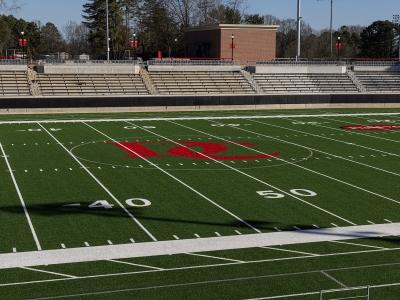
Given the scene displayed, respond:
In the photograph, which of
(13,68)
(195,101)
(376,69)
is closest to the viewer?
(195,101)

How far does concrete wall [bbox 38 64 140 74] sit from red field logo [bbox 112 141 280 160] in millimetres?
21957

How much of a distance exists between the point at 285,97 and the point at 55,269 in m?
34.7

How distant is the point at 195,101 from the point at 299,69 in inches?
500

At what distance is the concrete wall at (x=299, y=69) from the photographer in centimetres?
5006

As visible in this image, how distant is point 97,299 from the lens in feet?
26.5

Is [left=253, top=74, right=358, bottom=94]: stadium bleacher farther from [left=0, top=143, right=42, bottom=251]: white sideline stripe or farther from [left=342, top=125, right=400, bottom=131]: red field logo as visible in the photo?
[left=0, top=143, right=42, bottom=251]: white sideline stripe

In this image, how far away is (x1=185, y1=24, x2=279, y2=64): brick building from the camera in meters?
59.0

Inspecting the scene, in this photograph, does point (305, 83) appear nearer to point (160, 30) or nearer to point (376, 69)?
point (376, 69)

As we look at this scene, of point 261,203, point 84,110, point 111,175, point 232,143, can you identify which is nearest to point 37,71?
point 84,110

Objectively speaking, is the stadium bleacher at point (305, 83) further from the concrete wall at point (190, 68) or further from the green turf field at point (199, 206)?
the green turf field at point (199, 206)

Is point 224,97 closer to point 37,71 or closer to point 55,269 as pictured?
point 37,71

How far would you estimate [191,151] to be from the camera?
2342 centimetres

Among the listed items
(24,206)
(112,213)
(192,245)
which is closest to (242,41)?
(24,206)

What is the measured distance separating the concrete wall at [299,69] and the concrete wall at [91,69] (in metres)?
10.2
